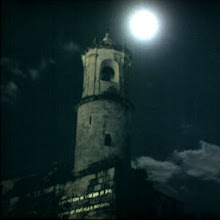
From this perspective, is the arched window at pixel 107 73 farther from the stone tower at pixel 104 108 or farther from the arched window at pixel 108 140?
the arched window at pixel 108 140

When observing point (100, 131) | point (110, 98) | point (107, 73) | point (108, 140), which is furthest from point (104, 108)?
point (107, 73)

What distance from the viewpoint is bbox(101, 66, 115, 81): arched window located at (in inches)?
978

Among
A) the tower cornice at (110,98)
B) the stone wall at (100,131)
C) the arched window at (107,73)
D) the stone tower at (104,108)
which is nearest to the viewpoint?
the stone wall at (100,131)

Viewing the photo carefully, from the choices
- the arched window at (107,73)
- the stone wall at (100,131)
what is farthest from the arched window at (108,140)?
the arched window at (107,73)

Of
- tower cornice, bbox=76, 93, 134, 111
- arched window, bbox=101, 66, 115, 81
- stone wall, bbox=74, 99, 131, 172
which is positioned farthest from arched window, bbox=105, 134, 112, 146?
arched window, bbox=101, 66, 115, 81

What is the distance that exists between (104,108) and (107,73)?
13.5 ft

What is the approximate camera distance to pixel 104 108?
2206 cm

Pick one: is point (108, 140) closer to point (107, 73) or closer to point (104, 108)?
point (104, 108)

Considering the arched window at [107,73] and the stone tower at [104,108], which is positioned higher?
the arched window at [107,73]

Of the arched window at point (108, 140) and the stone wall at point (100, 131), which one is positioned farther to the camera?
the arched window at point (108, 140)

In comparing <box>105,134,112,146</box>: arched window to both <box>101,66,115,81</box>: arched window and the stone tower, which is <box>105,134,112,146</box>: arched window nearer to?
the stone tower

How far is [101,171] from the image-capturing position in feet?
62.8

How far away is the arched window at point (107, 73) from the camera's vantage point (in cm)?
2484

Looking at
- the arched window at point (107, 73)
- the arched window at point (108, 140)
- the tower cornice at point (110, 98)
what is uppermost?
the arched window at point (107, 73)
